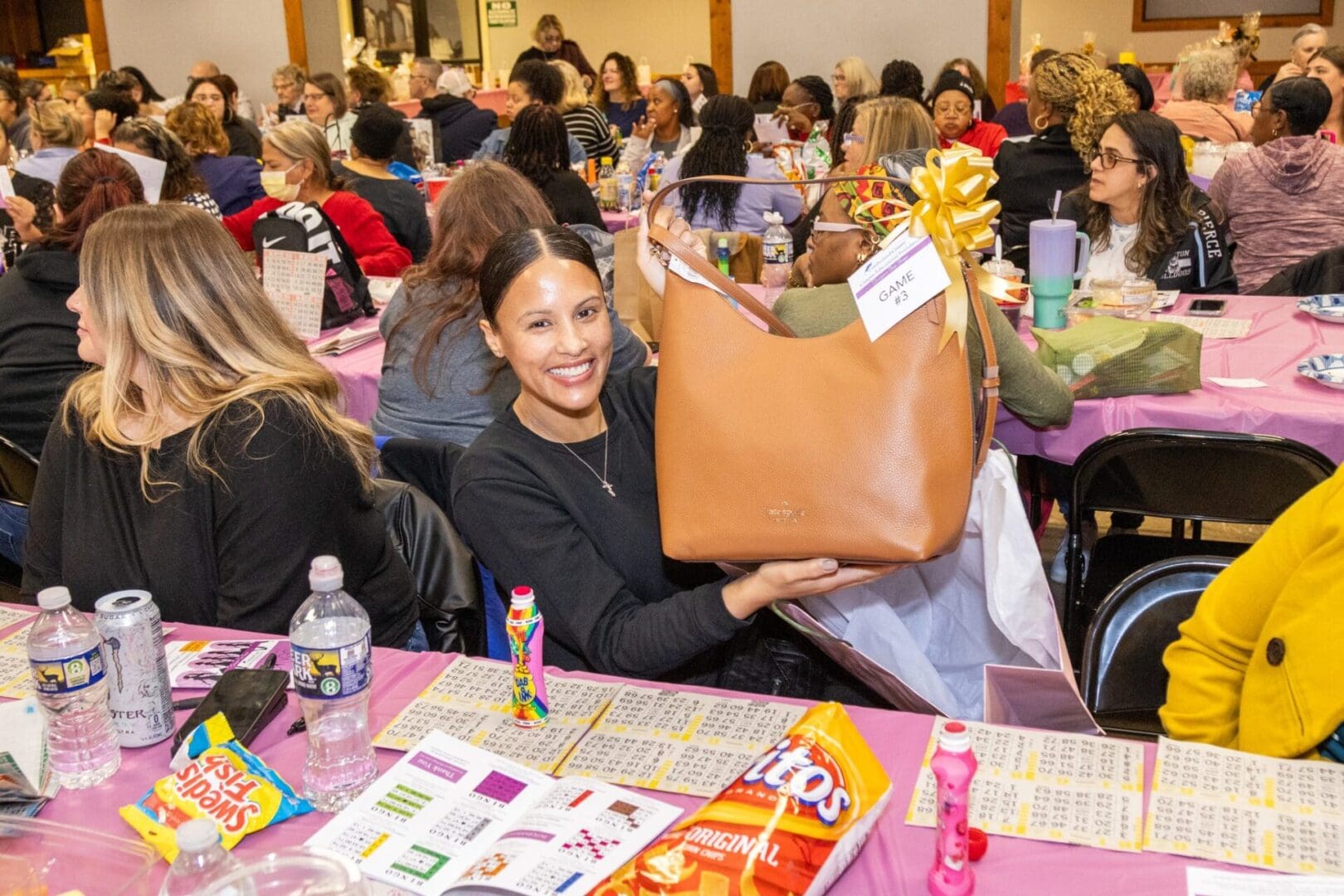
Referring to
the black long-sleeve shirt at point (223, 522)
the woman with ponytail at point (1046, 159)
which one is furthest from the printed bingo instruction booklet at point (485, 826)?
the woman with ponytail at point (1046, 159)

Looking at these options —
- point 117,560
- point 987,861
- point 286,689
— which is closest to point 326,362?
point 117,560

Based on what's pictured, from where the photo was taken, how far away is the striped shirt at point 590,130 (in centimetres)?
707

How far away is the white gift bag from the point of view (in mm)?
1655

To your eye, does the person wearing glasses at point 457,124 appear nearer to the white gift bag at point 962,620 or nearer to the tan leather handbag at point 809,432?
the white gift bag at point 962,620

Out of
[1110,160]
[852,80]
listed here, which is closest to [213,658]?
[1110,160]

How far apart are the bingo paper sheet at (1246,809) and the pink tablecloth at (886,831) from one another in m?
0.03

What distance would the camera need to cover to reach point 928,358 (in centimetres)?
135

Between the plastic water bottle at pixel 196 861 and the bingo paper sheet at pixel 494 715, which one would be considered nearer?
the plastic water bottle at pixel 196 861

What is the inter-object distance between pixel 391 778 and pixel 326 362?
7.56 ft

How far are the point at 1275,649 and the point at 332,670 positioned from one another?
108 centimetres

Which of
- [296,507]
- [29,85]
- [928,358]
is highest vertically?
[29,85]

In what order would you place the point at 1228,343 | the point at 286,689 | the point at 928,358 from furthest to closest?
1. the point at 1228,343
2. the point at 286,689
3. the point at 928,358

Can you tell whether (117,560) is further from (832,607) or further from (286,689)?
(832,607)

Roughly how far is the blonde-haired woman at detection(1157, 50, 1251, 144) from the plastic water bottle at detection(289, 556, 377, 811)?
5908 mm
